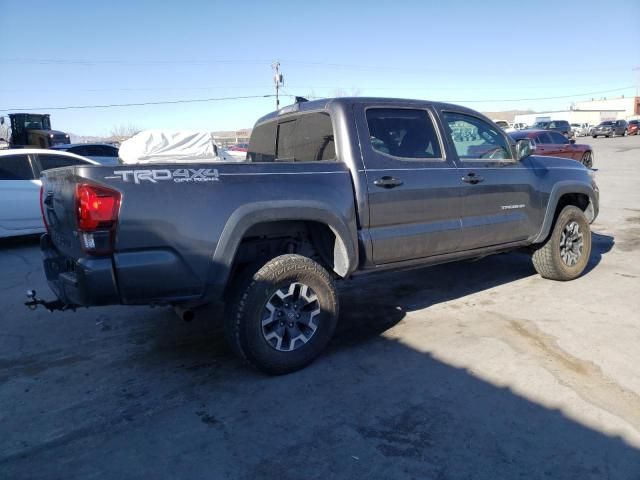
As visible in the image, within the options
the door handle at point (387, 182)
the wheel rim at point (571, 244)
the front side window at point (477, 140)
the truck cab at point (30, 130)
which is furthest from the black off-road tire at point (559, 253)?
the truck cab at point (30, 130)

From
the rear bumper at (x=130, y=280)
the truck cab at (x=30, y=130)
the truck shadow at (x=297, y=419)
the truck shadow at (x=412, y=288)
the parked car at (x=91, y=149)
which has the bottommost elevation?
the truck shadow at (x=297, y=419)

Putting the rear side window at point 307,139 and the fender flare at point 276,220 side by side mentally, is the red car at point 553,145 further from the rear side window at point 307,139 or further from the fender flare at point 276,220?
the fender flare at point 276,220

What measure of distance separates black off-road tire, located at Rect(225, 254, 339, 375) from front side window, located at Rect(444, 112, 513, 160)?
1959 millimetres

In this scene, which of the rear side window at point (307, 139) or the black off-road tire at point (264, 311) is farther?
the rear side window at point (307, 139)

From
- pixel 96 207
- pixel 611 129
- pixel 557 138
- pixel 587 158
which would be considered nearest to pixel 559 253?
pixel 96 207

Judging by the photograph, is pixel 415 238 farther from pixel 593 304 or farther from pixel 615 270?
pixel 615 270

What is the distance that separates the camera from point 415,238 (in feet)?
13.8

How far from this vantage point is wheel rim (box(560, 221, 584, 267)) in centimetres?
566

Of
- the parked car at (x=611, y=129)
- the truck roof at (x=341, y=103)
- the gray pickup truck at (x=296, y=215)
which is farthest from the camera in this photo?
the parked car at (x=611, y=129)

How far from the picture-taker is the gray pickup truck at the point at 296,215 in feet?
9.84

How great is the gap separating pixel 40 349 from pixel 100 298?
165cm

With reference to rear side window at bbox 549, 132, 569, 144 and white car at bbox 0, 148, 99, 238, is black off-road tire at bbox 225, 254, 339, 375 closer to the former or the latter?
white car at bbox 0, 148, 99, 238

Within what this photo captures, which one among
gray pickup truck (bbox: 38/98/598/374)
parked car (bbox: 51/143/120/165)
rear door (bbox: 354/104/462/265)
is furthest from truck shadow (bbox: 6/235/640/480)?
parked car (bbox: 51/143/120/165)

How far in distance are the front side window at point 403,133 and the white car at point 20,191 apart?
20.6 ft
